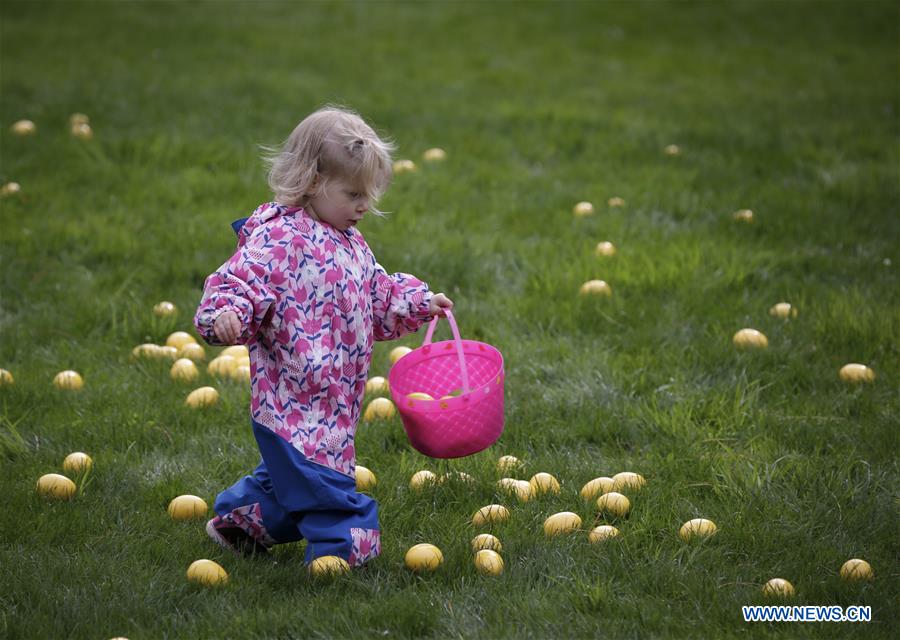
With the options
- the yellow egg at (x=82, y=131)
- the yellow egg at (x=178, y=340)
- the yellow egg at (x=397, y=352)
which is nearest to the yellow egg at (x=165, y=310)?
the yellow egg at (x=178, y=340)

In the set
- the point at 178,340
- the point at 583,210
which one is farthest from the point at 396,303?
the point at 583,210

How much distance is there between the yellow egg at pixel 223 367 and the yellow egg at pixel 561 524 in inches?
69.8

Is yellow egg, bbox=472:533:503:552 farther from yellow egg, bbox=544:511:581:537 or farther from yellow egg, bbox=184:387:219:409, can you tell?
yellow egg, bbox=184:387:219:409

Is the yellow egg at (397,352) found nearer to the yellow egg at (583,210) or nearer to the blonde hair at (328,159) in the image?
the blonde hair at (328,159)

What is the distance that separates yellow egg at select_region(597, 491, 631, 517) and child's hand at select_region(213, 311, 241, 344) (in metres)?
1.42

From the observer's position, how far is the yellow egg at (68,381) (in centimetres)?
438

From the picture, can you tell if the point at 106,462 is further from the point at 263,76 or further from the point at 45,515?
the point at 263,76

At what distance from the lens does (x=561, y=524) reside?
133 inches

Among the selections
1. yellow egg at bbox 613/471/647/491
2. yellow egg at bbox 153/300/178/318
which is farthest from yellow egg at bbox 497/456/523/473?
yellow egg at bbox 153/300/178/318

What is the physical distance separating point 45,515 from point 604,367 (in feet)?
7.76

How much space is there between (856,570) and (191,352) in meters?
2.94

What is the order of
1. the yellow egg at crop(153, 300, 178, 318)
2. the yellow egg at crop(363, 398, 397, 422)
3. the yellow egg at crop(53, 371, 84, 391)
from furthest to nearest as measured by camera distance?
the yellow egg at crop(153, 300, 178, 318), the yellow egg at crop(53, 371, 84, 391), the yellow egg at crop(363, 398, 397, 422)

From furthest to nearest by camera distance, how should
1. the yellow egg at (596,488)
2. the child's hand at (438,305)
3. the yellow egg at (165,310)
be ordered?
the yellow egg at (165,310)
the yellow egg at (596,488)
the child's hand at (438,305)

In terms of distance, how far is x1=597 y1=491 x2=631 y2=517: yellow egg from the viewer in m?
3.49
